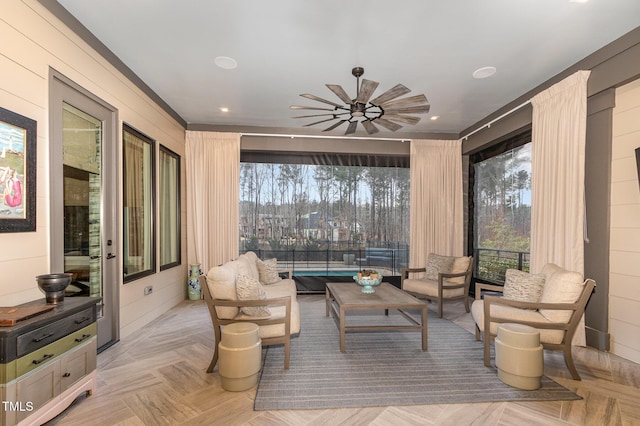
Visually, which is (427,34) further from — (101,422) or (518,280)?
(101,422)

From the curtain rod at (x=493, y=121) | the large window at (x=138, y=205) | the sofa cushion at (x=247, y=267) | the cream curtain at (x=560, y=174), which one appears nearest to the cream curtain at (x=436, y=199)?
the curtain rod at (x=493, y=121)

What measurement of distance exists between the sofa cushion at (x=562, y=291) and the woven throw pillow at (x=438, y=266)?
192 cm

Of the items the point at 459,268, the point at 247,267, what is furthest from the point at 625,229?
the point at 247,267

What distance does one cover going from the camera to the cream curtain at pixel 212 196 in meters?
5.29

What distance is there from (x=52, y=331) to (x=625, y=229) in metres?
4.93

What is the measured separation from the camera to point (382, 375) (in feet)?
8.71

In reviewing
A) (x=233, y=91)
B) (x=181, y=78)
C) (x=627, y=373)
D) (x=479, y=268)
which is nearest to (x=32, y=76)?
(x=181, y=78)

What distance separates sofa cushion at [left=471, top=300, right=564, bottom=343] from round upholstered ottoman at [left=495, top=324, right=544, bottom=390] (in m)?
0.31

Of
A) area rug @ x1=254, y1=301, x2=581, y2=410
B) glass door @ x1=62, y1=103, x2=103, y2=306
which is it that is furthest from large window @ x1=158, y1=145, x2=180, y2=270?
area rug @ x1=254, y1=301, x2=581, y2=410

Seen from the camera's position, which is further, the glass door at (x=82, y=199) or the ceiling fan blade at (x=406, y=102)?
the ceiling fan blade at (x=406, y=102)

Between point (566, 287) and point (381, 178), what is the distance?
3.64 metres

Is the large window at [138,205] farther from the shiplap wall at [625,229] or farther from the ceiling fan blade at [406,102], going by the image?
the shiplap wall at [625,229]

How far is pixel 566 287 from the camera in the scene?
8.82ft

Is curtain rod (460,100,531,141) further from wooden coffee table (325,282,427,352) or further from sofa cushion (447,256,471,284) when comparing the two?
wooden coffee table (325,282,427,352)
